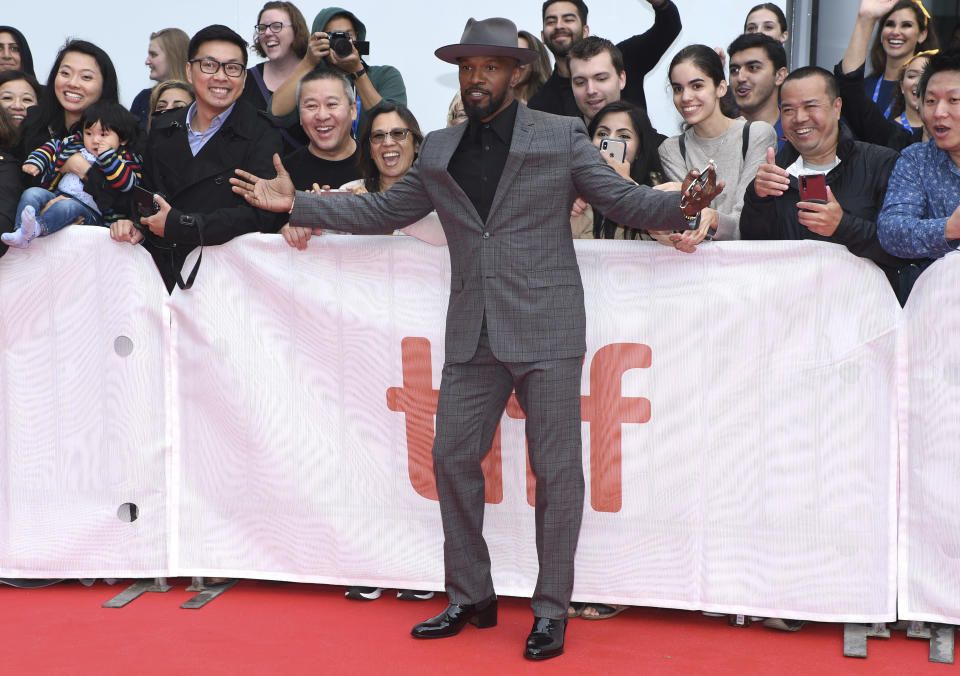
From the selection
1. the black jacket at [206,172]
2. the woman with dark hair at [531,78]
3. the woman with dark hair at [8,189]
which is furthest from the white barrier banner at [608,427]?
the woman with dark hair at [531,78]

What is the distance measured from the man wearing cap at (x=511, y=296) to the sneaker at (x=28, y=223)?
1556 mm

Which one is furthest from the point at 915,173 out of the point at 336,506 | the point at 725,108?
the point at 336,506

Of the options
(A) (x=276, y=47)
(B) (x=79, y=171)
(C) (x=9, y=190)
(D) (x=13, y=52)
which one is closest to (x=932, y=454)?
(B) (x=79, y=171)

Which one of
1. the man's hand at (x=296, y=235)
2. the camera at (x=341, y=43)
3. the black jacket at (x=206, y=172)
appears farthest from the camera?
the camera at (x=341, y=43)

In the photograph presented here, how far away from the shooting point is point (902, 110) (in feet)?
16.9

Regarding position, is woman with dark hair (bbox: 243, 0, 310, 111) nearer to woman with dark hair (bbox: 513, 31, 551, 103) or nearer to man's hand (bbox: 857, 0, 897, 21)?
woman with dark hair (bbox: 513, 31, 551, 103)

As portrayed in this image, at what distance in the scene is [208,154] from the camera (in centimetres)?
423

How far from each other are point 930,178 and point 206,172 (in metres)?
2.68

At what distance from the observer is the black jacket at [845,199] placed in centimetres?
375

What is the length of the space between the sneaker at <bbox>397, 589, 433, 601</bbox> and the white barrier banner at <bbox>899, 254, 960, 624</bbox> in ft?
5.63

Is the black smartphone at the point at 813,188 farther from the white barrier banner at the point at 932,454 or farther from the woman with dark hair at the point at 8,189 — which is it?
the woman with dark hair at the point at 8,189

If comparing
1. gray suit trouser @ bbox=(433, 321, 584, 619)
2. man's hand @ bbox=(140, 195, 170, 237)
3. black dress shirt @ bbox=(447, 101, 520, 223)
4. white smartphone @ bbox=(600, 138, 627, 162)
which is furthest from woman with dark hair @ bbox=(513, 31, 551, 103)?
gray suit trouser @ bbox=(433, 321, 584, 619)

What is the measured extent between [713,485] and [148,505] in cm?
221

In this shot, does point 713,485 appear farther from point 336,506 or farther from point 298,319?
point 298,319
